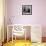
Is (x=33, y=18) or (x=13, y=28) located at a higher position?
(x=33, y=18)

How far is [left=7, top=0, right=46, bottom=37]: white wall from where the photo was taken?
2.00 m

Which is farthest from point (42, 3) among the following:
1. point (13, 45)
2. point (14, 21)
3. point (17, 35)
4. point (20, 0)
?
point (13, 45)

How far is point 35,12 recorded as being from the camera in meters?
2.01

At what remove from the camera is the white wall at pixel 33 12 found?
2004mm

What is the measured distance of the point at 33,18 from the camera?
201cm

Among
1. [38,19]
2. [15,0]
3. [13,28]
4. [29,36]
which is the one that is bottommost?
[29,36]

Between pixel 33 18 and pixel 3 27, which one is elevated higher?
pixel 33 18

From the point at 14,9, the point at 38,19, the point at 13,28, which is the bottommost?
the point at 13,28

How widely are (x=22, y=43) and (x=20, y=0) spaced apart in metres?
0.72

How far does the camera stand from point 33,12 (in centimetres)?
201

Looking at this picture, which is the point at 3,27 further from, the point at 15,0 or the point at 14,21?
the point at 15,0

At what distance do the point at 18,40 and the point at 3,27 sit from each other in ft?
1.09

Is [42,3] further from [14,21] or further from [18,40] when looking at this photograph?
[18,40]

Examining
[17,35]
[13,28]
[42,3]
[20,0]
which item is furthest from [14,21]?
[42,3]
